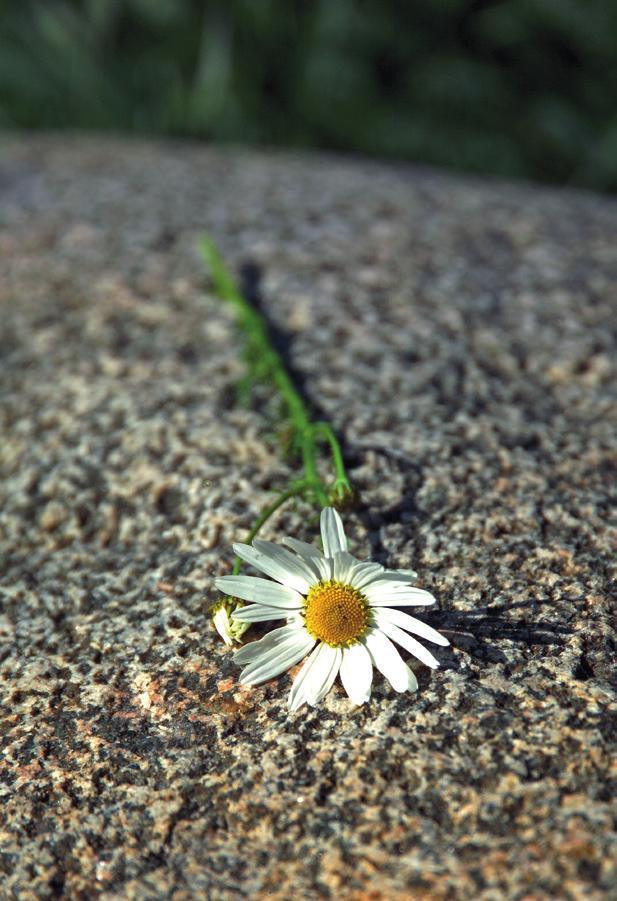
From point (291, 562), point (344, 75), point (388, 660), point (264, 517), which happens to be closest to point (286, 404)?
point (264, 517)

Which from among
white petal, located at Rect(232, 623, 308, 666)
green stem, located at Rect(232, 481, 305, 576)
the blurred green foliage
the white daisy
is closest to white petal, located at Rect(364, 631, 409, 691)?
the white daisy

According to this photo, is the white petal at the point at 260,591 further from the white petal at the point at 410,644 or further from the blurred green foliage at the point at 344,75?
the blurred green foliage at the point at 344,75

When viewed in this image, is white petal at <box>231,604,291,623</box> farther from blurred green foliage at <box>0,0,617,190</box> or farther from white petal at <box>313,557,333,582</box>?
blurred green foliage at <box>0,0,617,190</box>

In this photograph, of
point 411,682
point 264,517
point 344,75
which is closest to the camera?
point 411,682

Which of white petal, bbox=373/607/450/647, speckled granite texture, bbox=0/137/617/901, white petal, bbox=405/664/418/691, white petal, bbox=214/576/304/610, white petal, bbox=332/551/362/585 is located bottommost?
speckled granite texture, bbox=0/137/617/901

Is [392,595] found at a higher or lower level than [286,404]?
higher

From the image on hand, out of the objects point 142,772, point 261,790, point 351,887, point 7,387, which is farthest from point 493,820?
point 7,387

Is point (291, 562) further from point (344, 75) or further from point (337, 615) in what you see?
point (344, 75)

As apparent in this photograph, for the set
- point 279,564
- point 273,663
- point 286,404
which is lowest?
point 286,404
